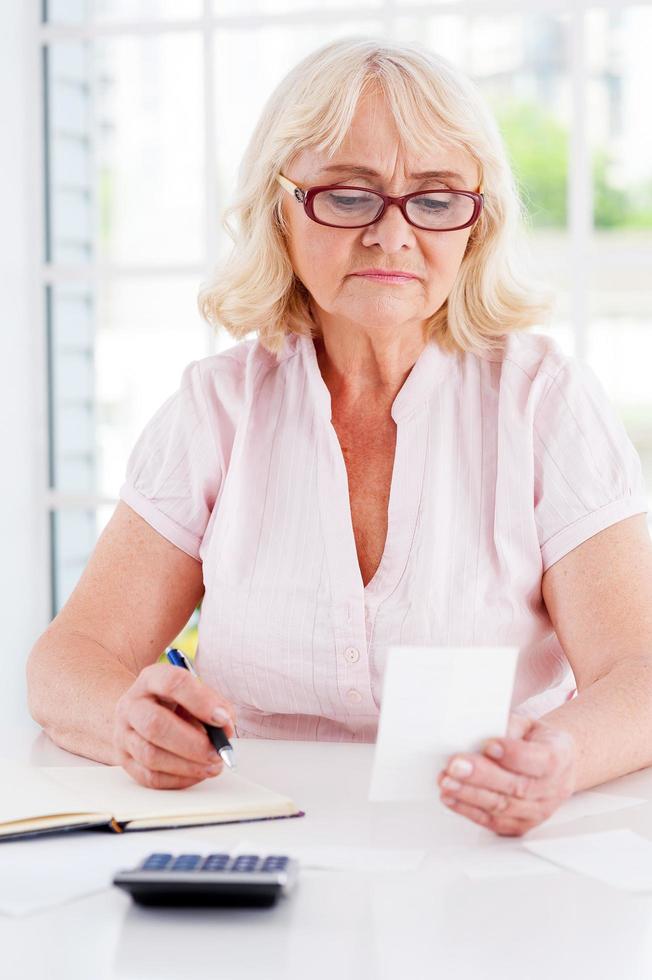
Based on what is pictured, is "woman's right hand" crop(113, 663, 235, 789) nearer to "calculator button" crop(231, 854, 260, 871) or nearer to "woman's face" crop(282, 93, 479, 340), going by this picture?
"calculator button" crop(231, 854, 260, 871)

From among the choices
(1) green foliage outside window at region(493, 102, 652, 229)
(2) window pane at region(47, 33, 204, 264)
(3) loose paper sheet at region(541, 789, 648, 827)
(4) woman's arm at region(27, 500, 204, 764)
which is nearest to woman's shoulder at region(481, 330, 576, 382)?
(4) woman's arm at region(27, 500, 204, 764)

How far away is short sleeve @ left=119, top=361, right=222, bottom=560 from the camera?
5.84ft

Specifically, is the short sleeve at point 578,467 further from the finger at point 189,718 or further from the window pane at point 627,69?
the window pane at point 627,69

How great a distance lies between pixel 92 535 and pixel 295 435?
2.16 meters

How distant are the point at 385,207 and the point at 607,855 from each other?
0.94 m

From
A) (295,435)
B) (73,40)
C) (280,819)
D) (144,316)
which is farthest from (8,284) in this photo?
(280,819)

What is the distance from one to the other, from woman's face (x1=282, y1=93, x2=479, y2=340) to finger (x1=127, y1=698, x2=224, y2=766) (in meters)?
0.69

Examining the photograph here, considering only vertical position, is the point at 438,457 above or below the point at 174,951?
above

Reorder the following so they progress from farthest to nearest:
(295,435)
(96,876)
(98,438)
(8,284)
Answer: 1. (98,438)
2. (8,284)
3. (295,435)
4. (96,876)

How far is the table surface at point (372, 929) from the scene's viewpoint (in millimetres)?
861

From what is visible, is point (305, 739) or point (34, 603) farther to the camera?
point (34, 603)

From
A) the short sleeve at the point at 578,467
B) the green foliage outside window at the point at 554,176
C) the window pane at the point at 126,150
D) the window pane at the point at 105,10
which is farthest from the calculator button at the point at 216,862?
the green foliage outside window at the point at 554,176

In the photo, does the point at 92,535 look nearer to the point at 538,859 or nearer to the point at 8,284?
the point at 8,284

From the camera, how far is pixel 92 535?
3836 mm
